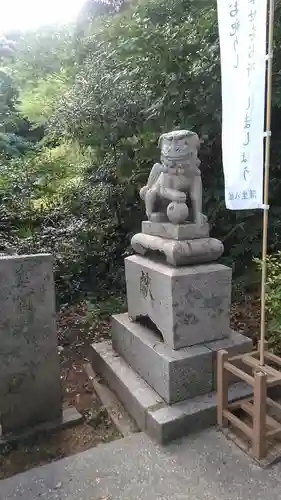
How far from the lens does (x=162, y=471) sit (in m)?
2.28

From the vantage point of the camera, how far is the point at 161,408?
2639mm

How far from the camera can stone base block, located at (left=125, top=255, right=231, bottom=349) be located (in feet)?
8.85

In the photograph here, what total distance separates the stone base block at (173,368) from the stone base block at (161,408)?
0.19ft

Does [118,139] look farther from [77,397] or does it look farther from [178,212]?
[77,397]

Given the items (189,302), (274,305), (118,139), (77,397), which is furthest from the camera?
(118,139)

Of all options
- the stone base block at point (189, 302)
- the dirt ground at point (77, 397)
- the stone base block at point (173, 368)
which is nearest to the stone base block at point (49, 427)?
the dirt ground at point (77, 397)

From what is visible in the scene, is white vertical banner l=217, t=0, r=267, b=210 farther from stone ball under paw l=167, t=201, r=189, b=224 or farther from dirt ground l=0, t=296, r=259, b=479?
dirt ground l=0, t=296, r=259, b=479

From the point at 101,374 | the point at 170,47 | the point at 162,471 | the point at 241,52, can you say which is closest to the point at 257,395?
the point at 162,471

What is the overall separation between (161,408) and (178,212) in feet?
4.55

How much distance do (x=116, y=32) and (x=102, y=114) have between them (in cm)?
109

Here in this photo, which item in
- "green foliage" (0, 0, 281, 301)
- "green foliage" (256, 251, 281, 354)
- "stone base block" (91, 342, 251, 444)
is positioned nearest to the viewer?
"stone base block" (91, 342, 251, 444)

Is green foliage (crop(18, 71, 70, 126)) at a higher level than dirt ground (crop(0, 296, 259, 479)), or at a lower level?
higher

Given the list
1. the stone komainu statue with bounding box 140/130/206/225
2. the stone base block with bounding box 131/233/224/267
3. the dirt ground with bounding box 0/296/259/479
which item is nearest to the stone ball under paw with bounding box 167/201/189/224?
the stone komainu statue with bounding box 140/130/206/225

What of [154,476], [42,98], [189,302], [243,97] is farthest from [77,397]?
[42,98]
